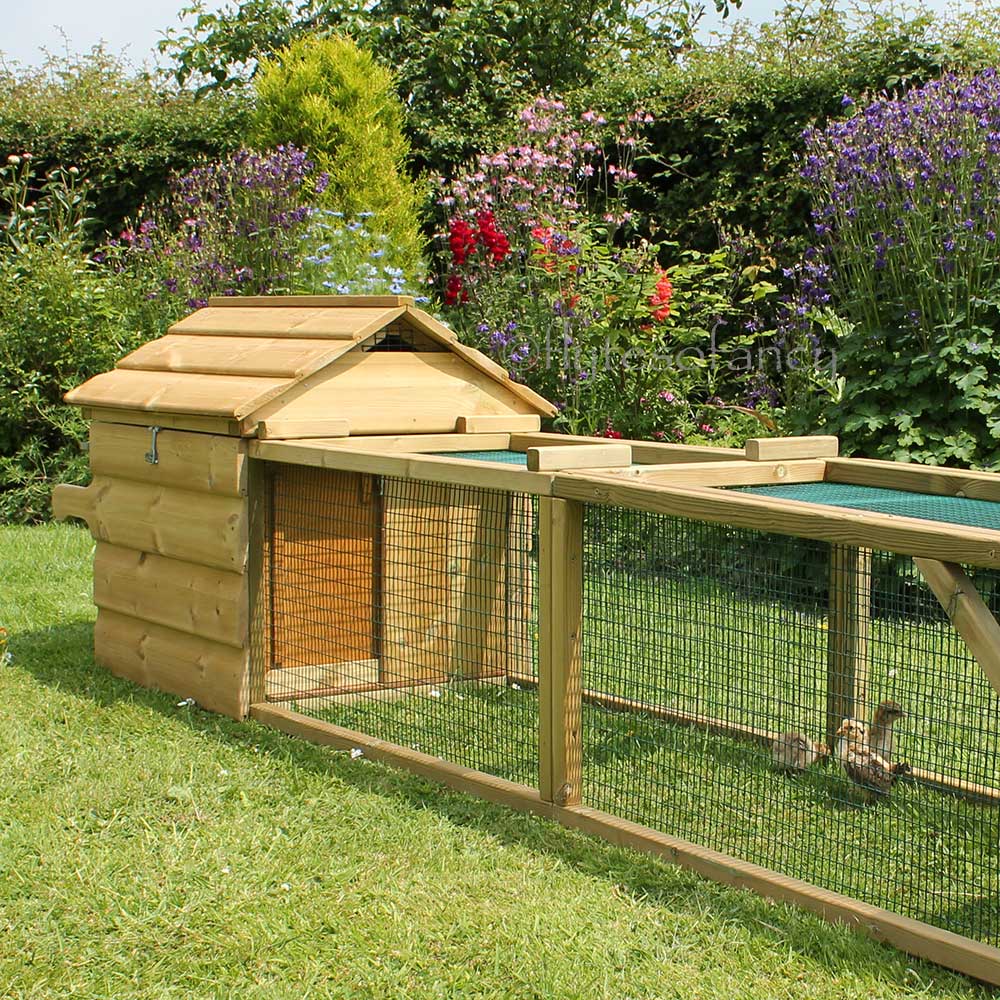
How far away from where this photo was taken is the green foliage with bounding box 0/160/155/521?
8383mm

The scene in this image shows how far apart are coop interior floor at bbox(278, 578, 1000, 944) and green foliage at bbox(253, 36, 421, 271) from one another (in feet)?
17.8

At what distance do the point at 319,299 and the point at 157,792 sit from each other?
82.1 inches

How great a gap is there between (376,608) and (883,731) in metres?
1.76

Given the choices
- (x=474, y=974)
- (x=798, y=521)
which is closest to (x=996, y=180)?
(x=798, y=521)

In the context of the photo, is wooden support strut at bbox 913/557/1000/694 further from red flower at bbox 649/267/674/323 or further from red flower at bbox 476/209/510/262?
red flower at bbox 476/209/510/262

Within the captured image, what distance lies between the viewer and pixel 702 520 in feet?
9.93

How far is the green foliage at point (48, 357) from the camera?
27.5ft

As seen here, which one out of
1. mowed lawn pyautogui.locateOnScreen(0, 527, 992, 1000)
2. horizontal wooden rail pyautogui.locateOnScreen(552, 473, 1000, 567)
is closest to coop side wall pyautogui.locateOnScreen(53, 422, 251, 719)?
mowed lawn pyautogui.locateOnScreen(0, 527, 992, 1000)

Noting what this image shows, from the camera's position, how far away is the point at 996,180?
19.1 ft

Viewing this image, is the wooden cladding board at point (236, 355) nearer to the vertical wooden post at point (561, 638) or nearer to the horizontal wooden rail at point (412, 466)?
the horizontal wooden rail at point (412, 466)

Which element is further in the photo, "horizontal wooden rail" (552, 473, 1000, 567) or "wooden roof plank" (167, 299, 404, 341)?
"wooden roof plank" (167, 299, 404, 341)

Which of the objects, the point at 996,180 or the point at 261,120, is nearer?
the point at 996,180

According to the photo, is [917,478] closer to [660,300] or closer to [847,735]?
[847,735]

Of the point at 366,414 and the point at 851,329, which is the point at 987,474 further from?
the point at 851,329
